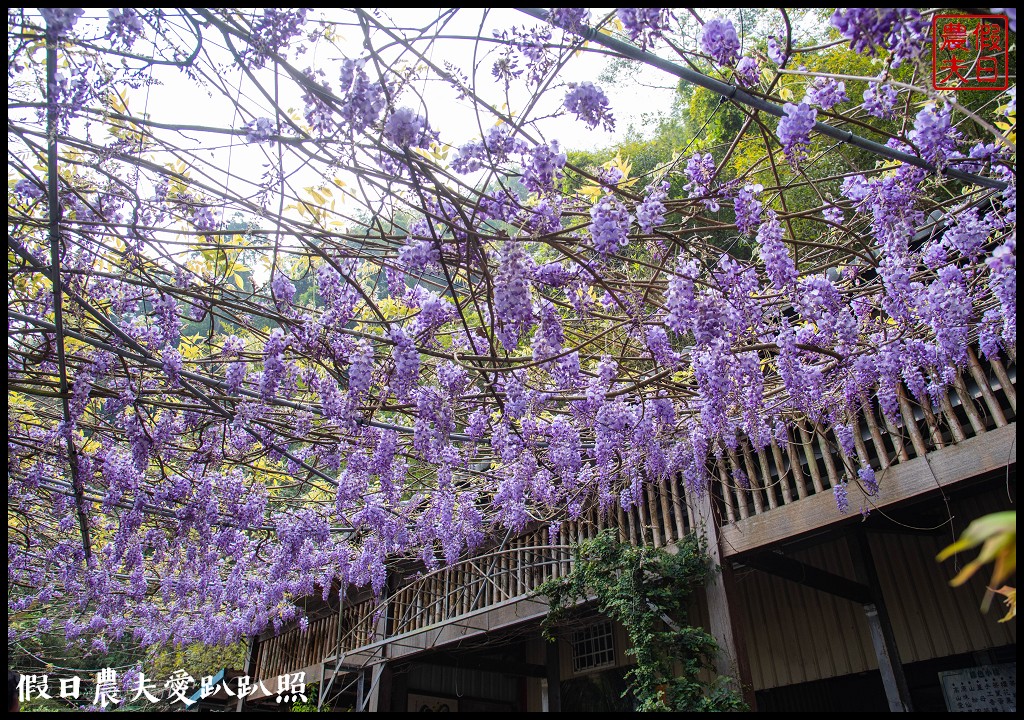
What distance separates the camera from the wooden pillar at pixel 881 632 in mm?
4352

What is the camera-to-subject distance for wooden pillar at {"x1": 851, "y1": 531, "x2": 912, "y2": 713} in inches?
171

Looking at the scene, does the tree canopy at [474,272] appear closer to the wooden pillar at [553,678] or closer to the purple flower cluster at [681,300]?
the purple flower cluster at [681,300]

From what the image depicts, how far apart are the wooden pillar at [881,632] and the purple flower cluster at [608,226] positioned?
11.5 ft

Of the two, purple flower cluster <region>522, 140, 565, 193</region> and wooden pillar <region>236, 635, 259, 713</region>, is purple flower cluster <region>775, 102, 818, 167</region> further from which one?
wooden pillar <region>236, 635, 259, 713</region>

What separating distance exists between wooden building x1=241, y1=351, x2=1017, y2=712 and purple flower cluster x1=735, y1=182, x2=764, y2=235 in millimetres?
1687

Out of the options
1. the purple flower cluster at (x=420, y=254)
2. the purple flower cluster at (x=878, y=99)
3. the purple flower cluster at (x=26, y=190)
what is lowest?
the purple flower cluster at (x=420, y=254)

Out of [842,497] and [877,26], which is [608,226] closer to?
[877,26]

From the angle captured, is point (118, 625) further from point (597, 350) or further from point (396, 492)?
point (597, 350)

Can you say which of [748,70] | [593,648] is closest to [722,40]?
[748,70]

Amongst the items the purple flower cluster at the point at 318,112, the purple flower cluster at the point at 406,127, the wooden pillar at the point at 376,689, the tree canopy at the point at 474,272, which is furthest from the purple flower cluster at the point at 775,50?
the wooden pillar at the point at 376,689

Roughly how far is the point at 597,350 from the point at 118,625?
23.4 feet

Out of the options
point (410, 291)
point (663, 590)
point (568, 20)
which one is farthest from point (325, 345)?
point (663, 590)

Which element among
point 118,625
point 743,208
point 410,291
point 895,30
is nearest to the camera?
point 895,30

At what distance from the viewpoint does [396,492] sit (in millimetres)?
4203
